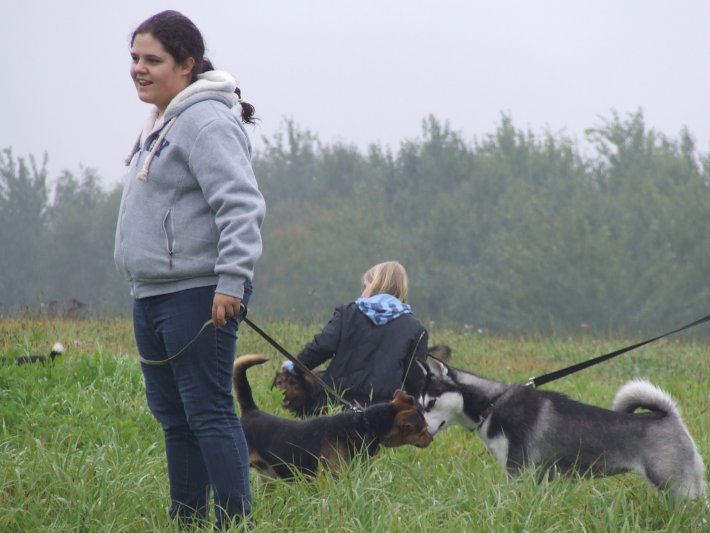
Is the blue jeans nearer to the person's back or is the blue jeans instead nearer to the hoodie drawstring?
the hoodie drawstring

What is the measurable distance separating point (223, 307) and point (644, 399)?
2.63m

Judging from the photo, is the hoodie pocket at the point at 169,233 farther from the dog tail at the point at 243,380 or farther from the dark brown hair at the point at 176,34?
the dog tail at the point at 243,380

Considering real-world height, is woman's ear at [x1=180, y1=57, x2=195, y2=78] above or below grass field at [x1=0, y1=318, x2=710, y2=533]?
above

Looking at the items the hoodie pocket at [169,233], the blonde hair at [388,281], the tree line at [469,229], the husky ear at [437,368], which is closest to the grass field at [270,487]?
the husky ear at [437,368]

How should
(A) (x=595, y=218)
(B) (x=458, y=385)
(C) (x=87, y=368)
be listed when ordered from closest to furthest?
1. (B) (x=458, y=385)
2. (C) (x=87, y=368)
3. (A) (x=595, y=218)

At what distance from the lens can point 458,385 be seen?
562cm

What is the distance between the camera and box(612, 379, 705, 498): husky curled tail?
4.80 m

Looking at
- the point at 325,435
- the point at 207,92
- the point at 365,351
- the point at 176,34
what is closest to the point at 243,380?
the point at 325,435

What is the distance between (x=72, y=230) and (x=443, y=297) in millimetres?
27278

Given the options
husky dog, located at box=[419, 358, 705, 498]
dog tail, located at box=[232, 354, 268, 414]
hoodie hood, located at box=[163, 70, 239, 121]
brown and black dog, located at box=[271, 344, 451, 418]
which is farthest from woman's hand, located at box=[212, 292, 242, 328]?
brown and black dog, located at box=[271, 344, 451, 418]

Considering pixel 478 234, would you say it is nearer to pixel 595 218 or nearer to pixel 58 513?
pixel 595 218

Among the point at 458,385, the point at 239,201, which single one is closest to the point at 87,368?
the point at 458,385

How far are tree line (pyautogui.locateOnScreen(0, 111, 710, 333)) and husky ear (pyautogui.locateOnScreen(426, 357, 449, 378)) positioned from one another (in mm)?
36676

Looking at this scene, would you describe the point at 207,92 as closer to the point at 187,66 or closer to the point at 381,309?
the point at 187,66
